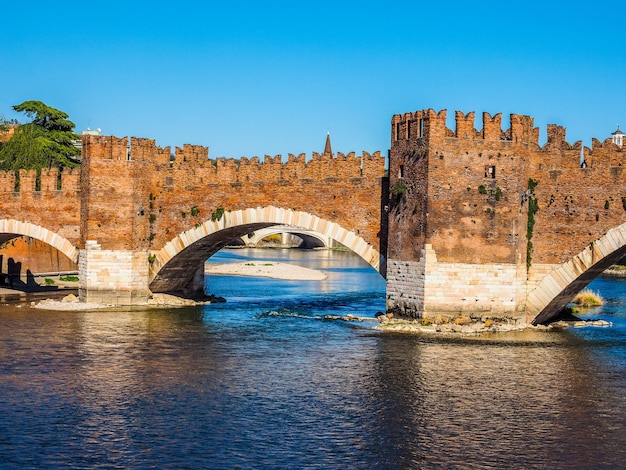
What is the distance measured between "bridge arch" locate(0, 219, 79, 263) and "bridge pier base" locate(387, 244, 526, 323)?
1494cm

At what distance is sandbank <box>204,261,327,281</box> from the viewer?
180ft

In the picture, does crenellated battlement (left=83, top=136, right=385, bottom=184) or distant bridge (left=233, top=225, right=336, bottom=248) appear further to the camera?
distant bridge (left=233, top=225, right=336, bottom=248)

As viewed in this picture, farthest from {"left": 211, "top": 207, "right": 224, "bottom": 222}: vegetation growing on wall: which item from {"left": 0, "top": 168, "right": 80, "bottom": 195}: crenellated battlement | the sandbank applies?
the sandbank

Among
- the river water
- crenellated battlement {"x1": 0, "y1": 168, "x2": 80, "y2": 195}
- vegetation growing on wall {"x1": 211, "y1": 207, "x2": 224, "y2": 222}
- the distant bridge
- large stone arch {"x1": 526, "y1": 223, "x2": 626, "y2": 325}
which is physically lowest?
the river water

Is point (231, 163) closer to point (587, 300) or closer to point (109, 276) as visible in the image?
point (109, 276)

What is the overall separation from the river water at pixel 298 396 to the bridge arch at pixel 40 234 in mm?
4923

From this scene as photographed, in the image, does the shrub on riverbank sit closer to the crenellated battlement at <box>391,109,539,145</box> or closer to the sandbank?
the crenellated battlement at <box>391,109,539,145</box>

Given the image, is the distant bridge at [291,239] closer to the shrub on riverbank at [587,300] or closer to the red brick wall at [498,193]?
the shrub on riverbank at [587,300]

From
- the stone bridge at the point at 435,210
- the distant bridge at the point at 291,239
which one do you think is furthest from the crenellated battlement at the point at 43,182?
the distant bridge at the point at 291,239

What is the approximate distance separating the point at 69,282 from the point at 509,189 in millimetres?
24442

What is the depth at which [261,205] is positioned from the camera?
32.1m

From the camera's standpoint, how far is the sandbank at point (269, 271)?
180 feet

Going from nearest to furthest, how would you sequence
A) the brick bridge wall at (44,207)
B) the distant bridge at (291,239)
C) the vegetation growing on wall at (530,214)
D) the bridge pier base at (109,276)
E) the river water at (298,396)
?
the river water at (298,396) → the vegetation growing on wall at (530,214) → the bridge pier base at (109,276) → the brick bridge wall at (44,207) → the distant bridge at (291,239)

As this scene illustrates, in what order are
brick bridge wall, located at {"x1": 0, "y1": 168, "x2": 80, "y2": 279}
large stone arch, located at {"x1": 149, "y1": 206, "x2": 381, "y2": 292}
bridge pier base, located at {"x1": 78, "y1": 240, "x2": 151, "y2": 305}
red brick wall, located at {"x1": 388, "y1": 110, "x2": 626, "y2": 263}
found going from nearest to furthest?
red brick wall, located at {"x1": 388, "y1": 110, "x2": 626, "y2": 263} < large stone arch, located at {"x1": 149, "y1": 206, "x2": 381, "y2": 292} < bridge pier base, located at {"x1": 78, "y1": 240, "x2": 151, "y2": 305} < brick bridge wall, located at {"x1": 0, "y1": 168, "x2": 80, "y2": 279}
